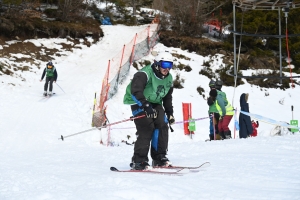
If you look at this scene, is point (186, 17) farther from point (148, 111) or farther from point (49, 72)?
point (148, 111)

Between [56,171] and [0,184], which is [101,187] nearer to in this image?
[0,184]

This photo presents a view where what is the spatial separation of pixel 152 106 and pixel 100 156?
2.53 metres

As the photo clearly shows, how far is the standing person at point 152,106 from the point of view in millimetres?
5262

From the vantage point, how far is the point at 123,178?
4.52 metres

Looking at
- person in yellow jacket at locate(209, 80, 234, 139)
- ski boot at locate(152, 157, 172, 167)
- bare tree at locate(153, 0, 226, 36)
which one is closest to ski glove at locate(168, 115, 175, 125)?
ski boot at locate(152, 157, 172, 167)

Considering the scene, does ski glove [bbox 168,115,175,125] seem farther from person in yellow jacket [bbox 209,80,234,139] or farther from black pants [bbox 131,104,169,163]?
person in yellow jacket [bbox 209,80,234,139]

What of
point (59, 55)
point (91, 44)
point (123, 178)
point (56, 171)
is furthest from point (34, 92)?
point (123, 178)

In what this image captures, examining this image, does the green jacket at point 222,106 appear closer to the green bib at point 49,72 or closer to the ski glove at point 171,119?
the ski glove at point 171,119

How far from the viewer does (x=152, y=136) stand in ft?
19.0

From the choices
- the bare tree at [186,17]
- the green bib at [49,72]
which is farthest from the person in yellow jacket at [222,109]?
the bare tree at [186,17]

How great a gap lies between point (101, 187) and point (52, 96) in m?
12.3

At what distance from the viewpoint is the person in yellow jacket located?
32.4 feet

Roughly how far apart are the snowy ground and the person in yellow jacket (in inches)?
42.3

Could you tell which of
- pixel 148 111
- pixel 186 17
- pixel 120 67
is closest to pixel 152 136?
pixel 148 111
